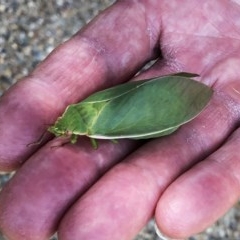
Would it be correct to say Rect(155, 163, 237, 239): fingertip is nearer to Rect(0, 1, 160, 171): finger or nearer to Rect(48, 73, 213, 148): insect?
Rect(48, 73, 213, 148): insect

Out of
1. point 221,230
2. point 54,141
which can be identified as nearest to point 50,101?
point 54,141

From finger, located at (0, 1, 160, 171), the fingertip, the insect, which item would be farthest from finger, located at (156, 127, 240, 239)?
finger, located at (0, 1, 160, 171)

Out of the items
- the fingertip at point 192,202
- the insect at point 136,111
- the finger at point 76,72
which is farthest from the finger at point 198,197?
the finger at point 76,72

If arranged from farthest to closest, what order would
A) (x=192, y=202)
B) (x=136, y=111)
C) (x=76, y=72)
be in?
(x=76, y=72) → (x=136, y=111) → (x=192, y=202)

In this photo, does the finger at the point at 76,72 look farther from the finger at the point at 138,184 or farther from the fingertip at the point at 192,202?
the fingertip at the point at 192,202

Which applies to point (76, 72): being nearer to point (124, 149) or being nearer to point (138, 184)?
point (124, 149)

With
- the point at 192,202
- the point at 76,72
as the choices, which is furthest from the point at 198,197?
the point at 76,72

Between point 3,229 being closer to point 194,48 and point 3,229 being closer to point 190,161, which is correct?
point 190,161

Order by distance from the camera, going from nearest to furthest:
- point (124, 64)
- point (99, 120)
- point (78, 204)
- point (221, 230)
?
point (78, 204) → point (99, 120) → point (124, 64) → point (221, 230)
